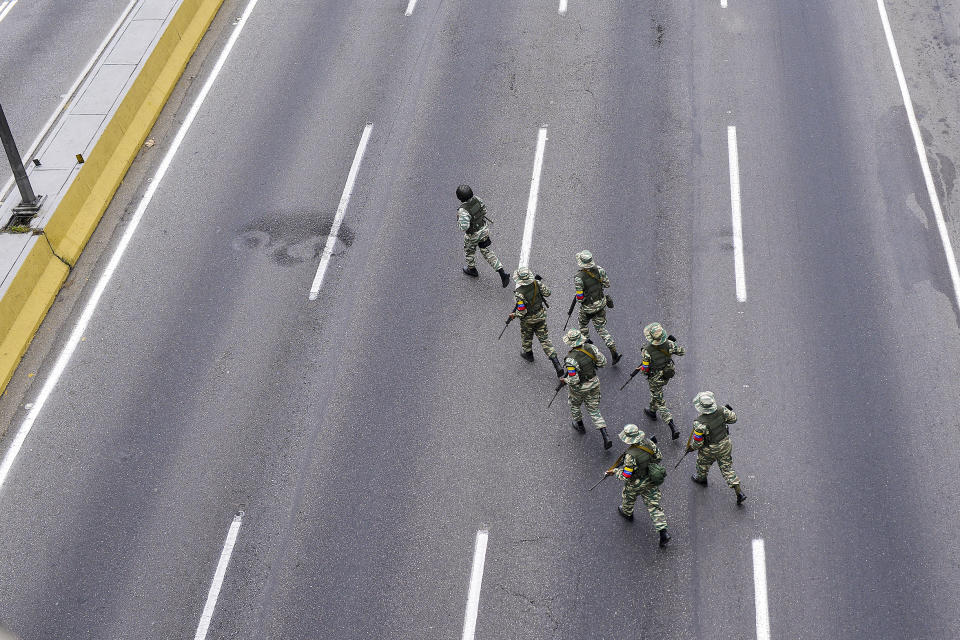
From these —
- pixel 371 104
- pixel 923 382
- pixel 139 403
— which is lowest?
pixel 139 403

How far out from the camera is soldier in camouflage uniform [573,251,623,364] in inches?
498

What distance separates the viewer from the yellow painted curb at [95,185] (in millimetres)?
14125

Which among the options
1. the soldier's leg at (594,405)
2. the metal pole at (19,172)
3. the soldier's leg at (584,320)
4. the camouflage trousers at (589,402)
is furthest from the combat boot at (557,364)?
the metal pole at (19,172)

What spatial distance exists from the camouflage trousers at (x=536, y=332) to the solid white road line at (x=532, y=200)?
1648 mm

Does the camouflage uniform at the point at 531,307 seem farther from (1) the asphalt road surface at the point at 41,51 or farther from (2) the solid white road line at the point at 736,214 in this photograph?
(1) the asphalt road surface at the point at 41,51

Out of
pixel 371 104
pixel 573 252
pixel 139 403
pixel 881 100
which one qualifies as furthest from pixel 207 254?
pixel 881 100

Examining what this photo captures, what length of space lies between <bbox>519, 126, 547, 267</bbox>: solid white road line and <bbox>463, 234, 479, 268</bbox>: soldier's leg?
2.48ft

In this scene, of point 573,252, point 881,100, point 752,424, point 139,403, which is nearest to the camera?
point 752,424

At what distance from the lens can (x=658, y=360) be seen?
11.8 meters

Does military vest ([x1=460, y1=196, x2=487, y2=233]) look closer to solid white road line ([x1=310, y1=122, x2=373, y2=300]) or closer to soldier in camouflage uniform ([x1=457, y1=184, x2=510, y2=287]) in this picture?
soldier in camouflage uniform ([x1=457, y1=184, x2=510, y2=287])

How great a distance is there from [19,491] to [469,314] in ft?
21.5

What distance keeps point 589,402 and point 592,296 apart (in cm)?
159

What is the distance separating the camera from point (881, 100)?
16.5 m

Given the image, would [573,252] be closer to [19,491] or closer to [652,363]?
[652,363]
